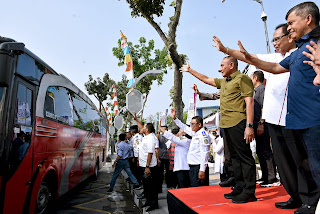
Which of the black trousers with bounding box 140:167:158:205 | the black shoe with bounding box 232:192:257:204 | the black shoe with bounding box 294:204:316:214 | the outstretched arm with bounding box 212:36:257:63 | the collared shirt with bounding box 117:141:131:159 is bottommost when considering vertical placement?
the black trousers with bounding box 140:167:158:205

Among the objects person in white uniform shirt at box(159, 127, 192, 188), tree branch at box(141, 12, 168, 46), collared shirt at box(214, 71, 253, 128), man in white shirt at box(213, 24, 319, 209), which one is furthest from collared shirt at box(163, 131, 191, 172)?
tree branch at box(141, 12, 168, 46)

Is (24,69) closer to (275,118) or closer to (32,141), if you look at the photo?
(32,141)

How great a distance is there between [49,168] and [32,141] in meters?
0.96

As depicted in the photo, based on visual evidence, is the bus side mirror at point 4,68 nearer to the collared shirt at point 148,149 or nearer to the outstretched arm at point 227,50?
the outstretched arm at point 227,50

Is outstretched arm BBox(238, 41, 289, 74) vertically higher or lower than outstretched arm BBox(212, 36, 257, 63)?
lower

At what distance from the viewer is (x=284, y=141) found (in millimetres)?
2713

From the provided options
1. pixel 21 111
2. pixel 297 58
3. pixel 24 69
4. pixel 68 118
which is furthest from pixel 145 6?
pixel 297 58

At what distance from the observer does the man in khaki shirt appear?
2.77m

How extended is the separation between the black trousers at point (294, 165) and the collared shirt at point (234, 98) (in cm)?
40

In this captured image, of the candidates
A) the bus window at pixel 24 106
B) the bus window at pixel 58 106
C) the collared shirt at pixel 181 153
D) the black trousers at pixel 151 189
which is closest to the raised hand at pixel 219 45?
the collared shirt at pixel 181 153

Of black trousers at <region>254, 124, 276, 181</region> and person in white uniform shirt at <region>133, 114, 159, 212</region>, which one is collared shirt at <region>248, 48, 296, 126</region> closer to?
black trousers at <region>254, 124, 276, 181</region>

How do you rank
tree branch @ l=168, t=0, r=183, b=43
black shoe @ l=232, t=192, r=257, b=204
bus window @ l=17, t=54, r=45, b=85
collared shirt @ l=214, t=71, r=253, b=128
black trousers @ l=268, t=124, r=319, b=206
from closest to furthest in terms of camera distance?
black trousers @ l=268, t=124, r=319, b=206 < black shoe @ l=232, t=192, r=257, b=204 < collared shirt @ l=214, t=71, r=253, b=128 < bus window @ l=17, t=54, r=45, b=85 < tree branch @ l=168, t=0, r=183, b=43

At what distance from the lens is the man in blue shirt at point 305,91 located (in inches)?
75.6

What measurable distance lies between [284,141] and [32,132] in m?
3.99
